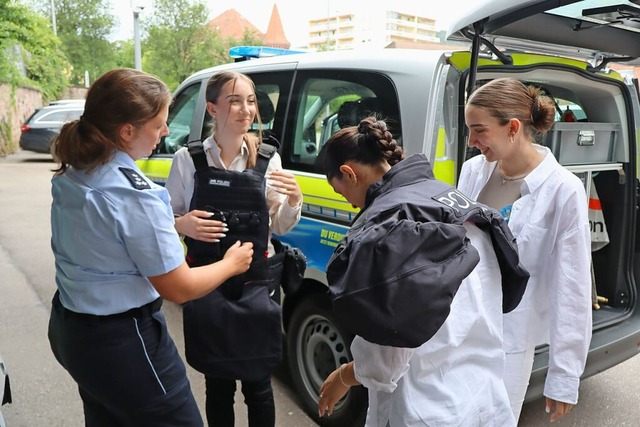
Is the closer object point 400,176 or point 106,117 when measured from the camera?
point 400,176

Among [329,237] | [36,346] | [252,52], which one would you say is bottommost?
[36,346]

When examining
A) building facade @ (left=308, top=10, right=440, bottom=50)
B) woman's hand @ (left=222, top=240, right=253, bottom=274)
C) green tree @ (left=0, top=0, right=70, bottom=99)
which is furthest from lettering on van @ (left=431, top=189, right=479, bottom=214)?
building facade @ (left=308, top=10, right=440, bottom=50)

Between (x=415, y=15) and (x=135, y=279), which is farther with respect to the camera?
(x=415, y=15)

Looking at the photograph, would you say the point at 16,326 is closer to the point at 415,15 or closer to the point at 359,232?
the point at 359,232

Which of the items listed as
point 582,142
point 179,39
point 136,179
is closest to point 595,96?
point 582,142

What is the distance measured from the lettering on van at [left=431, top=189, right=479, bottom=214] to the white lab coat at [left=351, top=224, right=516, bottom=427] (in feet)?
0.24

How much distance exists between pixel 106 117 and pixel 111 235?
0.36m

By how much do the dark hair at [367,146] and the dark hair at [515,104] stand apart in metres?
0.59

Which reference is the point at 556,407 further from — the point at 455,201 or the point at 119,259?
the point at 119,259

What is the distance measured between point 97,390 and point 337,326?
130 cm

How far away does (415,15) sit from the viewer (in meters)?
118

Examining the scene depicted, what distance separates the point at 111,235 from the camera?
4.89ft


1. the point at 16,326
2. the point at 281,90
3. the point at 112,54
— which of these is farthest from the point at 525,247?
the point at 112,54

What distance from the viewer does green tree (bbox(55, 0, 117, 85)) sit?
4062cm
